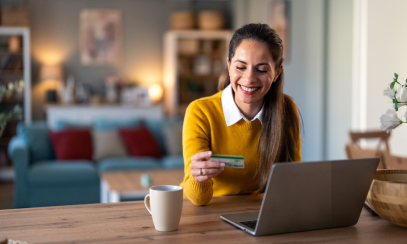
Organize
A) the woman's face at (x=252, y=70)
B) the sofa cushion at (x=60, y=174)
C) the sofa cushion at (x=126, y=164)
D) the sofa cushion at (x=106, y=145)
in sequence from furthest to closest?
the sofa cushion at (x=106, y=145) < the sofa cushion at (x=126, y=164) < the sofa cushion at (x=60, y=174) < the woman's face at (x=252, y=70)

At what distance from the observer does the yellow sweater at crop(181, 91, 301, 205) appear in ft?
4.98

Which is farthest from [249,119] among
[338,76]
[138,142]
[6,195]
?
[6,195]

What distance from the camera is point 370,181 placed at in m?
1.03

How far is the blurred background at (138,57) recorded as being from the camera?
4758mm

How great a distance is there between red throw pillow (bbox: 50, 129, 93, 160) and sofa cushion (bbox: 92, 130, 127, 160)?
76 mm

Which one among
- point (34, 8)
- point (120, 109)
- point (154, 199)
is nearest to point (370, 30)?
point (154, 199)

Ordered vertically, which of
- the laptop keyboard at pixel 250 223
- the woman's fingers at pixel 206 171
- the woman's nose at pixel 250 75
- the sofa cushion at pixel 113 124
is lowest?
the sofa cushion at pixel 113 124

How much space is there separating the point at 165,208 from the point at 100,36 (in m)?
6.06

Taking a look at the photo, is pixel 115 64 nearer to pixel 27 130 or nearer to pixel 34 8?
pixel 34 8

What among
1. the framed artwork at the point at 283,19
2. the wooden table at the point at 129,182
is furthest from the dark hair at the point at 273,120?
the framed artwork at the point at 283,19

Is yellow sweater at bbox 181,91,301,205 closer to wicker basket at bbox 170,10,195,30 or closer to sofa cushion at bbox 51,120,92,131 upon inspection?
sofa cushion at bbox 51,120,92,131

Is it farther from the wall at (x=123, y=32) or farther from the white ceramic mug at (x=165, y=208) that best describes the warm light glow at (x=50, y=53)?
the white ceramic mug at (x=165, y=208)

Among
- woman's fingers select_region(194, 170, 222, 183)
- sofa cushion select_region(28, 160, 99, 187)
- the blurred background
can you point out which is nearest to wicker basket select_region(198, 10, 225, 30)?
the blurred background

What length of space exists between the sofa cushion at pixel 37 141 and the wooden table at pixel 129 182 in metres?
1.09
